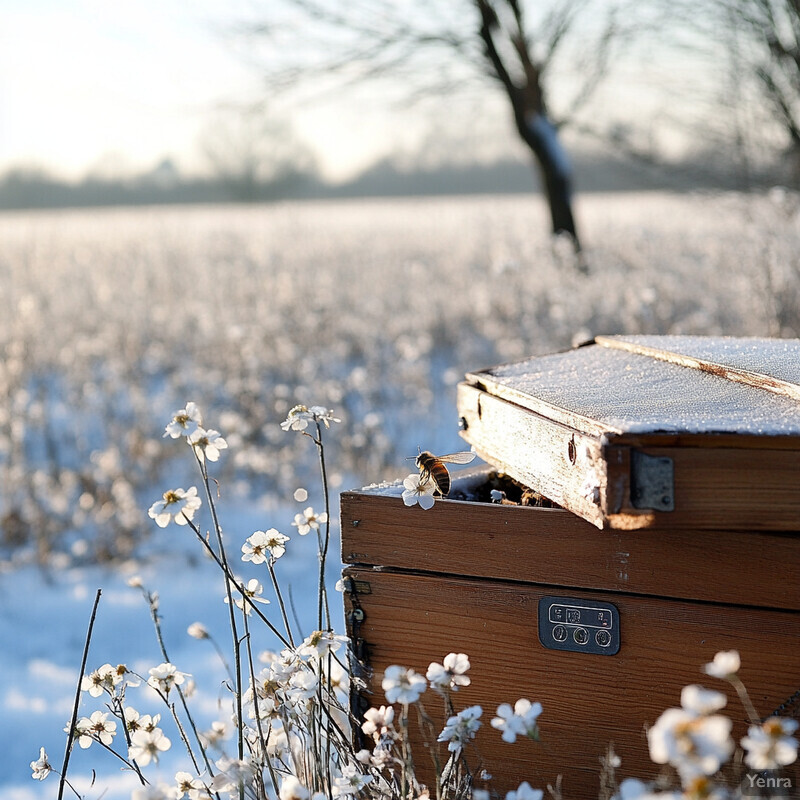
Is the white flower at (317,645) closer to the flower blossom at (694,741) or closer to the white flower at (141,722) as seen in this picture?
the white flower at (141,722)

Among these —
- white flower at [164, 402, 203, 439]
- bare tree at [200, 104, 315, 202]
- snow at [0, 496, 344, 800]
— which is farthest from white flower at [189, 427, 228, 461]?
bare tree at [200, 104, 315, 202]

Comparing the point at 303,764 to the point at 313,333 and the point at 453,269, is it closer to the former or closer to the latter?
the point at 313,333

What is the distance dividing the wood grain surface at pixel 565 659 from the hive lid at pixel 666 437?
0.21 metres

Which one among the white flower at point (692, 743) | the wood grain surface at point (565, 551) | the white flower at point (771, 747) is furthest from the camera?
the wood grain surface at point (565, 551)

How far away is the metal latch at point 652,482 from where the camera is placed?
4.24 feet

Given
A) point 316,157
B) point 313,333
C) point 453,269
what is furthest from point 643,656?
point 316,157

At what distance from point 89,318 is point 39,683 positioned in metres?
4.67

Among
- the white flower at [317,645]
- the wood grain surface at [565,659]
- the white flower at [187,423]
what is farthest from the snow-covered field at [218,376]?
the white flower at [317,645]

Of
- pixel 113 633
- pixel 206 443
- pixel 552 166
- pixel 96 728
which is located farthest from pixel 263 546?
pixel 552 166

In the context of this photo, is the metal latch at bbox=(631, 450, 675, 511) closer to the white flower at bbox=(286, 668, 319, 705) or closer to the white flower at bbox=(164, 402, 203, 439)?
the white flower at bbox=(286, 668, 319, 705)

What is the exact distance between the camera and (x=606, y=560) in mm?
1534

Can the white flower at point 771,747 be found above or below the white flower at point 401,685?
above

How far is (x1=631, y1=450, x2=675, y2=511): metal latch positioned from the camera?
4.24 feet

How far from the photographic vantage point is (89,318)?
6973 mm
